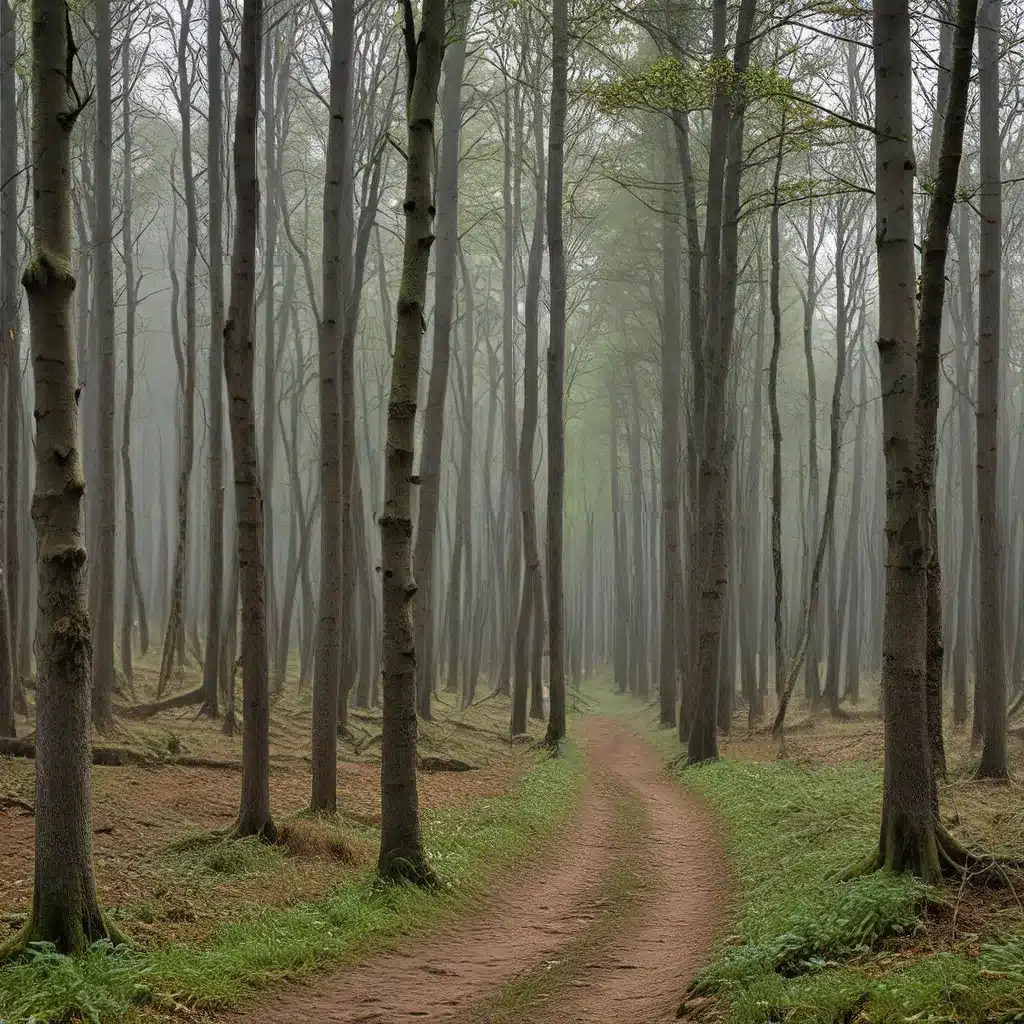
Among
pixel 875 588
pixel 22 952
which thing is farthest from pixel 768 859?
pixel 875 588

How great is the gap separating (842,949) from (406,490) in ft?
13.6

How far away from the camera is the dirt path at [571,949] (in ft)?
16.9

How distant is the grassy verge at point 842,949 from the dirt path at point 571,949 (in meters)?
0.36

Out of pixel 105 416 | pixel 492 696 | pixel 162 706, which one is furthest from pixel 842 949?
pixel 492 696

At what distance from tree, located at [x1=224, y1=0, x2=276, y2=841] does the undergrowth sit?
12.9 feet

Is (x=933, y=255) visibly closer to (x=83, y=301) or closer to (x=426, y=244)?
(x=426, y=244)

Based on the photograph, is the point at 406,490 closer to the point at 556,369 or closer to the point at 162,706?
the point at 162,706

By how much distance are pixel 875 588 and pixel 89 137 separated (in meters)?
23.2

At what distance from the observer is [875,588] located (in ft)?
94.1

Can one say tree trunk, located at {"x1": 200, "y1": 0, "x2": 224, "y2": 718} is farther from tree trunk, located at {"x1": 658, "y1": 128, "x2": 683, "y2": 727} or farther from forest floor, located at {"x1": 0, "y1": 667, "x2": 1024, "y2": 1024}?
tree trunk, located at {"x1": 658, "y1": 128, "x2": 683, "y2": 727}

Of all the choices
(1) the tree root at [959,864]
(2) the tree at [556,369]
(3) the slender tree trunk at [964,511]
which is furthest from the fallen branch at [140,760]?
(3) the slender tree trunk at [964,511]

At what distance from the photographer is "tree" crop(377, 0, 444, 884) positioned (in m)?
7.19

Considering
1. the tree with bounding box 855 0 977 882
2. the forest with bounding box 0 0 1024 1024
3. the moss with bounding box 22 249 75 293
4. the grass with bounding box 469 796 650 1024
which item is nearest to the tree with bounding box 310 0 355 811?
the forest with bounding box 0 0 1024 1024

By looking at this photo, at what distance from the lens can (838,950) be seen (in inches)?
202
